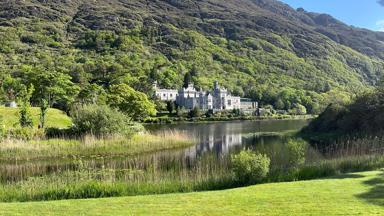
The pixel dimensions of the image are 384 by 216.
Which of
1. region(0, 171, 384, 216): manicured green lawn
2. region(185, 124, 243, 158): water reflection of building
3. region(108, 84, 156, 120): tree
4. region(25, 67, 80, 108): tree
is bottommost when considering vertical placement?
region(185, 124, 243, 158): water reflection of building

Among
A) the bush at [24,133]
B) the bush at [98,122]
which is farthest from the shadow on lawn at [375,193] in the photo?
the bush at [24,133]

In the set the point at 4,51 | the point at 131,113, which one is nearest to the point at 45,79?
the point at 131,113

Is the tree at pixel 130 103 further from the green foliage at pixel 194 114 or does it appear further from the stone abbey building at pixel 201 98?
the stone abbey building at pixel 201 98

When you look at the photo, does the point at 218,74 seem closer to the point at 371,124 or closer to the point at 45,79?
the point at 45,79

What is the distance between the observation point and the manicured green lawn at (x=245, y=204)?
10.4m

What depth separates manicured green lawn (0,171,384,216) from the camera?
1035 cm

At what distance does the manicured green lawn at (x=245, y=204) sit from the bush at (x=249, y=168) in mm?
2692

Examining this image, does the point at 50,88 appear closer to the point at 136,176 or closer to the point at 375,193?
the point at 136,176

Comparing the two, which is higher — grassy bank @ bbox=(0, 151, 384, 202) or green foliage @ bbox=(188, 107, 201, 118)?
Result: green foliage @ bbox=(188, 107, 201, 118)

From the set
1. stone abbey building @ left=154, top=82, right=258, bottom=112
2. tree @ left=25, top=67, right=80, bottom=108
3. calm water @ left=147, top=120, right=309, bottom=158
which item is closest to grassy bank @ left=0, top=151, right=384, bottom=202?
calm water @ left=147, top=120, right=309, bottom=158

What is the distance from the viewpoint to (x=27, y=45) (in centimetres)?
18438

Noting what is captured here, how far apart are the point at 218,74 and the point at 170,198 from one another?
17946 cm

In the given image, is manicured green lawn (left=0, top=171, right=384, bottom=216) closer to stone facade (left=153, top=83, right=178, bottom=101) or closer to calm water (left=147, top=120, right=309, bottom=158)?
calm water (left=147, top=120, right=309, bottom=158)

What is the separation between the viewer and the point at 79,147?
1275 inches
